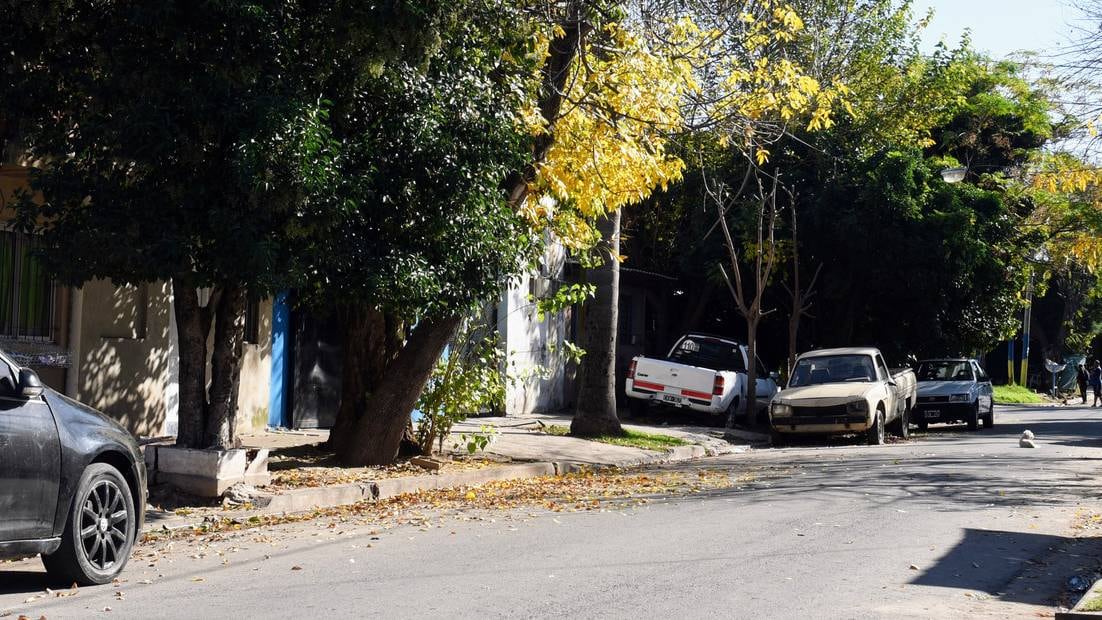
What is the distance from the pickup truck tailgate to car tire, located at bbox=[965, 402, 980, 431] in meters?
6.35

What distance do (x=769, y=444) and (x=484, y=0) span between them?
516 inches

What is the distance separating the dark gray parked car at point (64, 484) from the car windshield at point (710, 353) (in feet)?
61.7

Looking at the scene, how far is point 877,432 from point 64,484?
53.2ft

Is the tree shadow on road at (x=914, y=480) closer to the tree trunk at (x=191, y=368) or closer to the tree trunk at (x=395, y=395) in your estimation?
the tree trunk at (x=395, y=395)

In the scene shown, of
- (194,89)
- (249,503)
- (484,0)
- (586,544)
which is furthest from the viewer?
(484,0)

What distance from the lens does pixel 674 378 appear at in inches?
930

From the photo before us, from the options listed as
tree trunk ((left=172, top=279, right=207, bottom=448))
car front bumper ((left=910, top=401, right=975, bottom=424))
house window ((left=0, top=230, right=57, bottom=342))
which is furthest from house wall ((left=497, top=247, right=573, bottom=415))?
tree trunk ((left=172, top=279, right=207, bottom=448))

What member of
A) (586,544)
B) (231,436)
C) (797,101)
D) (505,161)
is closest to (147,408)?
(231,436)

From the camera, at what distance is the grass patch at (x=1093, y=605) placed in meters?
6.78

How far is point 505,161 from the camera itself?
1185 cm

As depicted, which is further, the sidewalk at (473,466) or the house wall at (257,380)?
the house wall at (257,380)

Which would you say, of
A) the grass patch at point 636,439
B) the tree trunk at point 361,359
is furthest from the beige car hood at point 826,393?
the tree trunk at point 361,359

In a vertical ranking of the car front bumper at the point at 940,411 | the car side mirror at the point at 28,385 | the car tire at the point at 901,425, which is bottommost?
the car tire at the point at 901,425

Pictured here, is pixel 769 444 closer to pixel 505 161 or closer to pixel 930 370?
pixel 930 370
